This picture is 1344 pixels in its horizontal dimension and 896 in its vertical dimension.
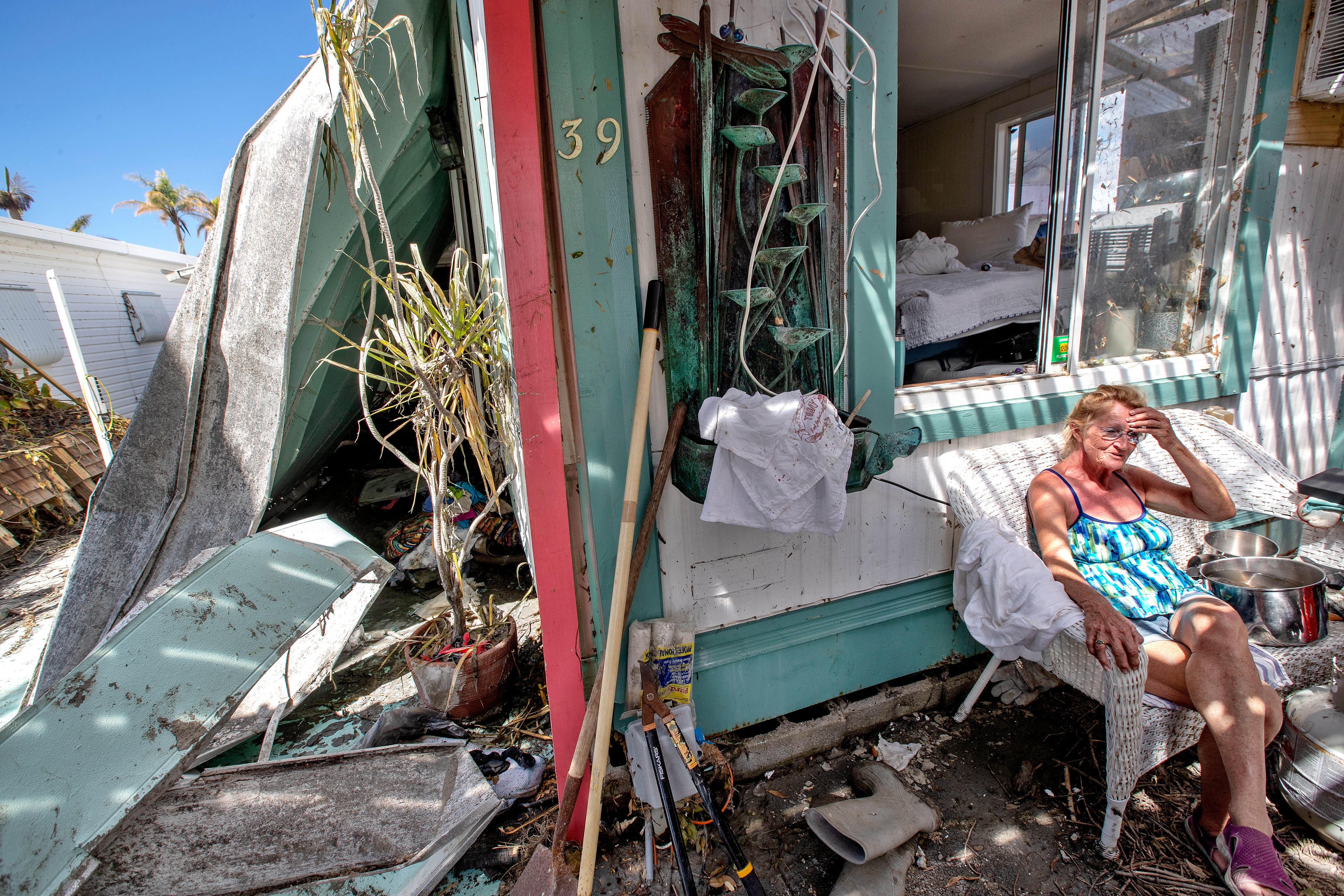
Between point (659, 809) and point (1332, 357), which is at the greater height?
point (1332, 357)

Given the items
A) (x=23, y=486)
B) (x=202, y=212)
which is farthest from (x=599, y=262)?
(x=202, y=212)

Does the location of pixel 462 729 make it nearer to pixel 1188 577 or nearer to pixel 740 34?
pixel 740 34

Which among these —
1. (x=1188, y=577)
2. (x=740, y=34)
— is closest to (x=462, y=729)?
(x=740, y=34)

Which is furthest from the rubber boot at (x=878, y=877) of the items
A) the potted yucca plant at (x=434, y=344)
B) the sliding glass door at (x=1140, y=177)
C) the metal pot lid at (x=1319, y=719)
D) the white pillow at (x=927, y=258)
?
the white pillow at (x=927, y=258)

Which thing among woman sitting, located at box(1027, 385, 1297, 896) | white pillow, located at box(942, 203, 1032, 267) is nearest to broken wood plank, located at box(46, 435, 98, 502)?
woman sitting, located at box(1027, 385, 1297, 896)

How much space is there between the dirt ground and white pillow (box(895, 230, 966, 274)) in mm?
2847

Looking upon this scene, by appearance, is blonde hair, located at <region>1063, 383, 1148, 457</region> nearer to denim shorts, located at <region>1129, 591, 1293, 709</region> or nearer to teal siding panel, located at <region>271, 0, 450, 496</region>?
denim shorts, located at <region>1129, 591, 1293, 709</region>

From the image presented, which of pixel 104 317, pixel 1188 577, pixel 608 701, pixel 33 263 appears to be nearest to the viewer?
pixel 608 701

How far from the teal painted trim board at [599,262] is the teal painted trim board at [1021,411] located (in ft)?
3.99

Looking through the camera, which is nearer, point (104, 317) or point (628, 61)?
point (628, 61)

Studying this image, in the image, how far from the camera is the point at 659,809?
1.86 metres

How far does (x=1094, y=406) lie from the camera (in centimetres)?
220

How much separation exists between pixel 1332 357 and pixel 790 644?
12.8ft

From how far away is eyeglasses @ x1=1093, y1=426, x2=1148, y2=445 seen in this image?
2135 mm
